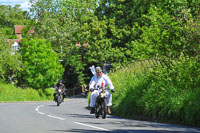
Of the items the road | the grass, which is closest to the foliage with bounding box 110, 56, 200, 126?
the road

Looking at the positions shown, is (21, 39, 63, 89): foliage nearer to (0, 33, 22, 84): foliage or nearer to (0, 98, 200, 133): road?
(0, 33, 22, 84): foliage

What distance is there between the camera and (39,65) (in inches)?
2456

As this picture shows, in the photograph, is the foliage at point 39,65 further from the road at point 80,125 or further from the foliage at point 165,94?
the road at point 80,125

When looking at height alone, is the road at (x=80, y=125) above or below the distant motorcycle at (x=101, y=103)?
below

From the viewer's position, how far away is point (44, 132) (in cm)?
1088

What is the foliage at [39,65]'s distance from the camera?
61.7 m

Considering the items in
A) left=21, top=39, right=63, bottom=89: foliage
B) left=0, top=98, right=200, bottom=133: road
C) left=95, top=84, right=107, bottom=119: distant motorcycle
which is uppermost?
left=21, top=39, right=63, bottom=89: foliage

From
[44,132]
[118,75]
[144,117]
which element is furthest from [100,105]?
[118,75]

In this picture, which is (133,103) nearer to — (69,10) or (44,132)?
(44,132)

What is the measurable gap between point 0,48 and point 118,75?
1288 inches

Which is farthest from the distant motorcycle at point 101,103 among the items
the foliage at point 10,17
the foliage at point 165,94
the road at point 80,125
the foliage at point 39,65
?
the foliage at point 10,17

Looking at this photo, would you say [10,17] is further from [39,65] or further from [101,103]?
[101,103]

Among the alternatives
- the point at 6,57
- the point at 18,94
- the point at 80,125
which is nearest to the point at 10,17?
the point at 6,57

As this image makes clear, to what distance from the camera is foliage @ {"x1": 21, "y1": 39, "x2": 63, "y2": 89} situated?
61719mm
